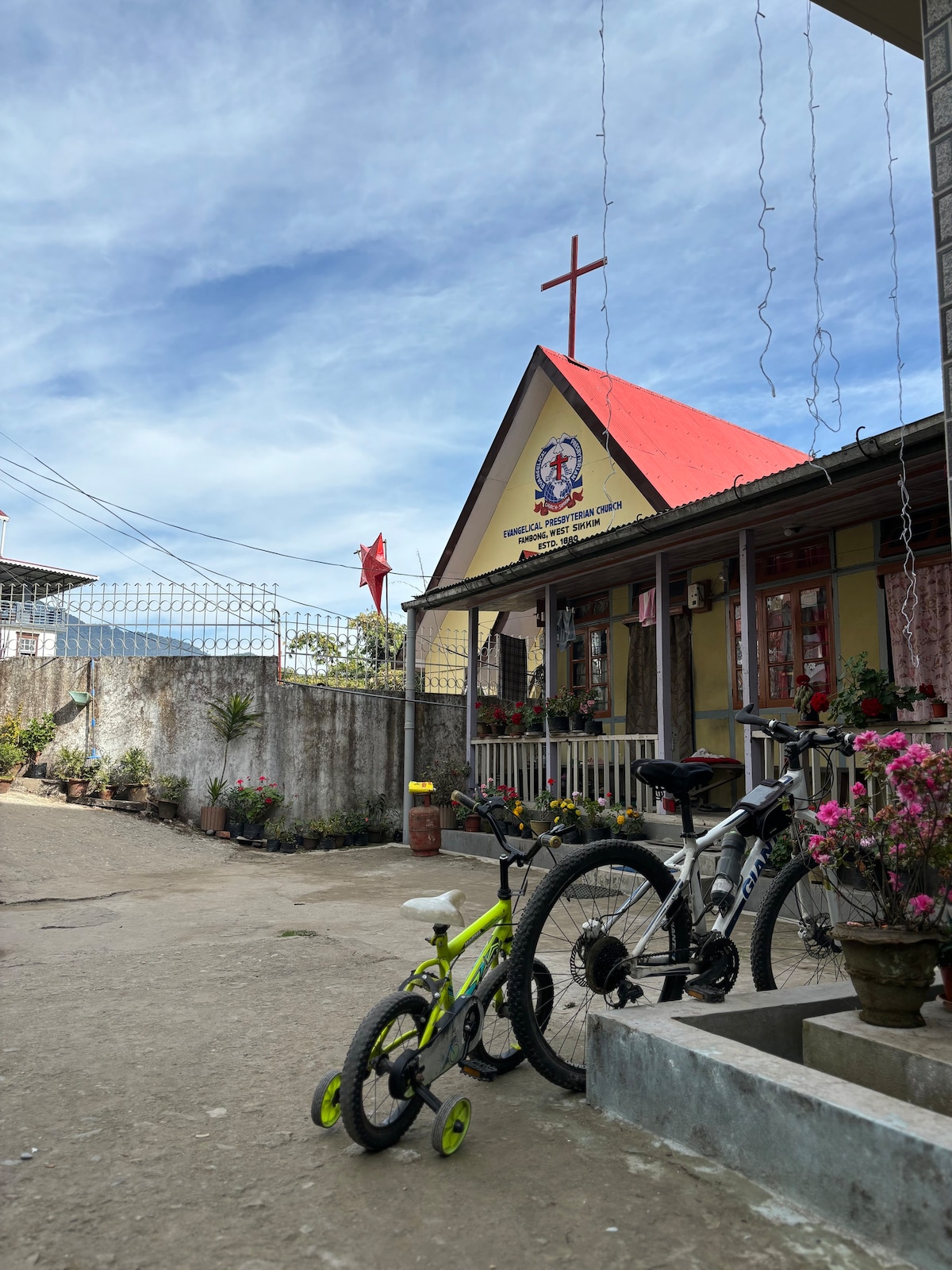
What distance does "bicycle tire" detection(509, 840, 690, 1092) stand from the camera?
2.67 m

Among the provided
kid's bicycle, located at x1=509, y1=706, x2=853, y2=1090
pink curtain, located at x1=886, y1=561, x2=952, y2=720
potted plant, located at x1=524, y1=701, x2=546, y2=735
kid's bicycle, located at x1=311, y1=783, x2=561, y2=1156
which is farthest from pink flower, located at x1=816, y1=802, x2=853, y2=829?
potted plant, located at x1=524, y1=701, x2=546, y2=735

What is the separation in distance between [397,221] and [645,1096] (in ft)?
29.7

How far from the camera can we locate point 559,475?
14.2 m

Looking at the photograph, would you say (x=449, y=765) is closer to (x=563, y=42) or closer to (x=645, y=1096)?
(x=563, y=42)

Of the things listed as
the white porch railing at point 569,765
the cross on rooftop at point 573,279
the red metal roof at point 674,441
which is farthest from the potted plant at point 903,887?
the cross on rooftop at point 573,279

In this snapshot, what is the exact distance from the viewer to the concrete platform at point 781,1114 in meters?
1.78

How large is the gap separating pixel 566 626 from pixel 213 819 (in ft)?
17.2

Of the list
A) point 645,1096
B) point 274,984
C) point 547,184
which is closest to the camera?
point 645,1096

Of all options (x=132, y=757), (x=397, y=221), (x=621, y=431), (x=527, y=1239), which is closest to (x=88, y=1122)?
(x=527, y=1239)

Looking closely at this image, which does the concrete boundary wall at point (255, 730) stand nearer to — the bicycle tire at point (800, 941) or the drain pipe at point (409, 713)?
the drain pipe at point (409, 713)

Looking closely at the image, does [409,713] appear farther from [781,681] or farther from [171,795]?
[781,681]

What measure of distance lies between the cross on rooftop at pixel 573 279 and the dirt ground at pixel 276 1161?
13.3 meters

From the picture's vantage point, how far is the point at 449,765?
11.6 meters

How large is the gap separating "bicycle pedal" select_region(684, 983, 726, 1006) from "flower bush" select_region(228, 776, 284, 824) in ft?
30.3
